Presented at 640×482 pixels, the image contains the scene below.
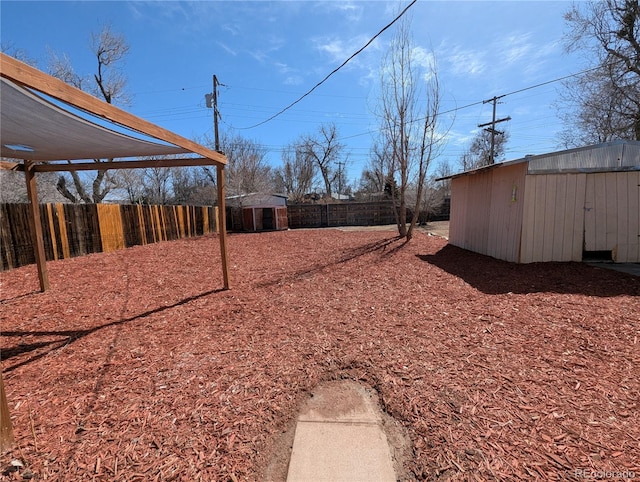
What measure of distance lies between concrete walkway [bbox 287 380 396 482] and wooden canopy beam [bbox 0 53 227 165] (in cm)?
246

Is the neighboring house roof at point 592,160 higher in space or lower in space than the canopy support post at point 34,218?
higher

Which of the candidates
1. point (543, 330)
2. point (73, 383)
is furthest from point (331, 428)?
point (543, 330)

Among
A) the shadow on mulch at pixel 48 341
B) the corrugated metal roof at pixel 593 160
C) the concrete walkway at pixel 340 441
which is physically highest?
the corrugated metal roof at pixel 593 160

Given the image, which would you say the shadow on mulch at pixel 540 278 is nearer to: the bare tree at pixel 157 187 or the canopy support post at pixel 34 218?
the canopy support post at pixel 34 218

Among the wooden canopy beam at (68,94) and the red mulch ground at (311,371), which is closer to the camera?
the wooden canopy beam at (68,94)

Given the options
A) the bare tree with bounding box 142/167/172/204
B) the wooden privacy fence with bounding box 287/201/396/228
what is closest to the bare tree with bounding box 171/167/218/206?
the bare tree with bounding box 142/167/172/204

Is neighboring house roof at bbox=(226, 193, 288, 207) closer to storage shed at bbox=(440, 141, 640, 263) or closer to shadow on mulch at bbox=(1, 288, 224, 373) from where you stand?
storage shed at bbox=(440, 141, 640, 263)

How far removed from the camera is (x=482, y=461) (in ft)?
4.94

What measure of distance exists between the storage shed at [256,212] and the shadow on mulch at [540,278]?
43.1ft

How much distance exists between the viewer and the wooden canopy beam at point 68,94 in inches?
57.4

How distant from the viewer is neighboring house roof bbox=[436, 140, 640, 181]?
5.68 m

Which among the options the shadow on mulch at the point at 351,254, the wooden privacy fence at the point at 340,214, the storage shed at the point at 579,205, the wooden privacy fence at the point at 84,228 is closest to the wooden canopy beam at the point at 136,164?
the shadow on mulch at the point at 351,254

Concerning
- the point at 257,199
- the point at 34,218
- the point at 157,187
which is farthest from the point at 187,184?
the point at 34,218

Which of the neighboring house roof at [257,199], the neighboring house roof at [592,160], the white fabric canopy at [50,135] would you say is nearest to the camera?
the white fabric canopy at [50,135]
